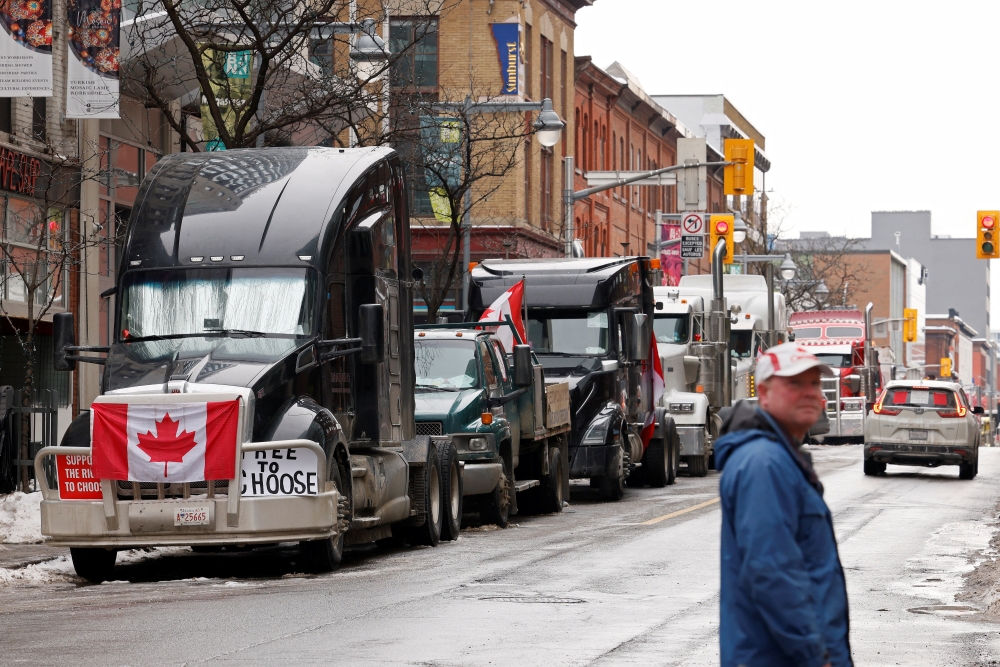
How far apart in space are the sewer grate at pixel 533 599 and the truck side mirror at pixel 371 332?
3036mm

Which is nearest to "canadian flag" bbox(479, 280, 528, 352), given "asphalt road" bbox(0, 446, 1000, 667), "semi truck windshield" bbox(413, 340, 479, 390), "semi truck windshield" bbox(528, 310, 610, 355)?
"semi truck windshield" bbox(528, 310, 610, 355)

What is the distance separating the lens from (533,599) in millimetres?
12344

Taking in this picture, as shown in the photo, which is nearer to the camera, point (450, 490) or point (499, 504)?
point (450, 490)

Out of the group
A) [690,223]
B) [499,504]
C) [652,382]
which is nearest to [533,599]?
[499,504]

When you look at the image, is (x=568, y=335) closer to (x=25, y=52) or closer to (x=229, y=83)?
(x=229, y=83)

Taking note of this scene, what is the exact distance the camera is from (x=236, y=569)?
49.2 ft

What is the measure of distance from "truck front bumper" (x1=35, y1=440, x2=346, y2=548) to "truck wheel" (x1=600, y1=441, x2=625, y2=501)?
10218 millimetres

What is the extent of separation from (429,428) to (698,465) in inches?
534

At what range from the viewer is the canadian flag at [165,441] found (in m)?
13.2

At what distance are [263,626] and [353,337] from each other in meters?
4.89

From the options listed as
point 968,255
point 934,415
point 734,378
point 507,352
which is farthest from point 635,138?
point 968,255

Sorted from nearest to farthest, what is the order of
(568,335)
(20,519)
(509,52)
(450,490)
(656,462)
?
1. (20,519)
2. (450,490)
3. (568,335)
4. (656,462)
5. (509,52)

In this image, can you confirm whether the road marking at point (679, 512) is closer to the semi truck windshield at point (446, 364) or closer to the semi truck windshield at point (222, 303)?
the semi truck windshield at point (446, 364)

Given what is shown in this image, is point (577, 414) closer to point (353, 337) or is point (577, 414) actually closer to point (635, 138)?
point (353, 337)
